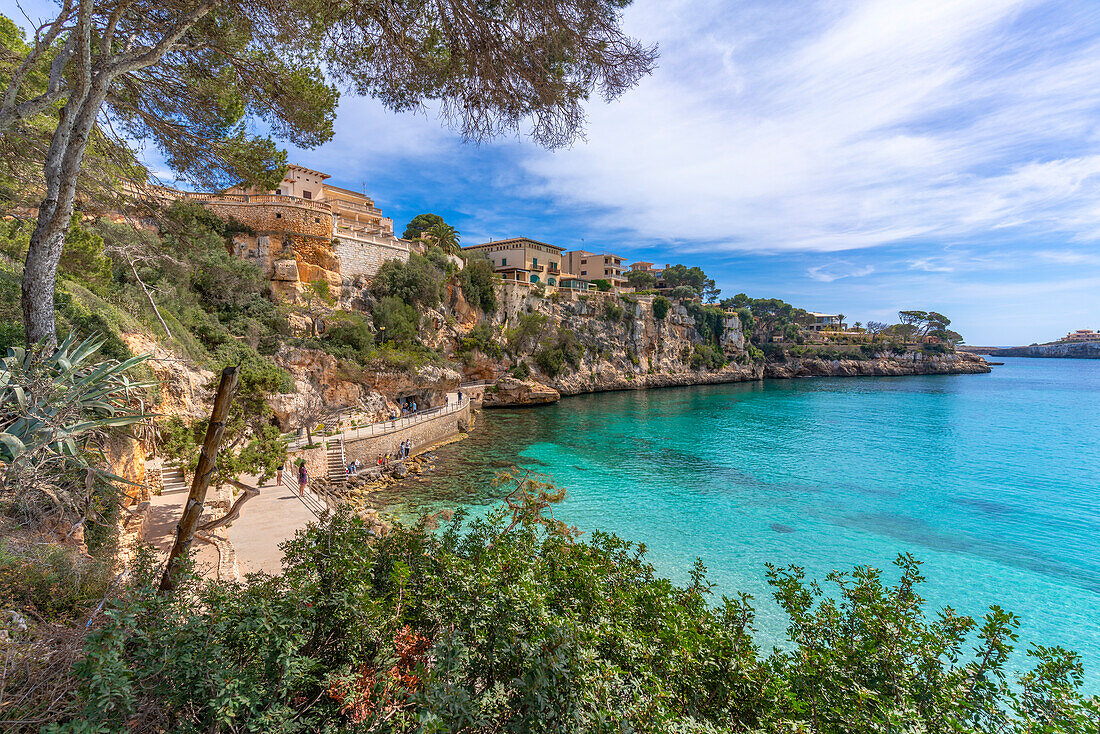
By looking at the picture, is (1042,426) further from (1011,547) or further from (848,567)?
(848,567)

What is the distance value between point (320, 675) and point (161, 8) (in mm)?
7473

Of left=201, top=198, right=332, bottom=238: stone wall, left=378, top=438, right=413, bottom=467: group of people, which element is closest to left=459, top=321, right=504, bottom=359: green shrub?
left=201, top=198, right=332, bottom=238: stone wall

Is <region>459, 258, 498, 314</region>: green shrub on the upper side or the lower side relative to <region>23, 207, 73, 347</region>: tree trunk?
upper

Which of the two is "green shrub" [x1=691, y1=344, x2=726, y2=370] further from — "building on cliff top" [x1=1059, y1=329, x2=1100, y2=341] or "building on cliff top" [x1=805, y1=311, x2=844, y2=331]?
"building on cliff top" [x1=1059, y1=329, x2=1100, y2=341]

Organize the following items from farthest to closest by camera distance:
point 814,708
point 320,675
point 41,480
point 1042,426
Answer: point 1042,426
point 41,480
point 814,708
point 320,675

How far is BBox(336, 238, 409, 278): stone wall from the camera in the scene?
2462cm

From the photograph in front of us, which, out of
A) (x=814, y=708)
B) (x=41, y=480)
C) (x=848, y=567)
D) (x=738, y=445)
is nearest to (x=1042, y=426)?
(x=738, y=445)

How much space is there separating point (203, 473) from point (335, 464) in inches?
591

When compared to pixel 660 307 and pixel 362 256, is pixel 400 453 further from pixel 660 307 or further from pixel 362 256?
pixel 660 307

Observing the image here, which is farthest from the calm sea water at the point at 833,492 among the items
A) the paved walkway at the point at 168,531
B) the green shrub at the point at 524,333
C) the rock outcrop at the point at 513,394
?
the green shrub at the point at 524,333

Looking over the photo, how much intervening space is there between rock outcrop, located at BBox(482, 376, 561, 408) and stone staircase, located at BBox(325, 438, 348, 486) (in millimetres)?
16190

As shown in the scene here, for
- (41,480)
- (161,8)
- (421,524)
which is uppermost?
(161,8)

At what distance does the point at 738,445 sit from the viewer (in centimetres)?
2345

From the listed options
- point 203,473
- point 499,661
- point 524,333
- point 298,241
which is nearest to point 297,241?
point 298,241
